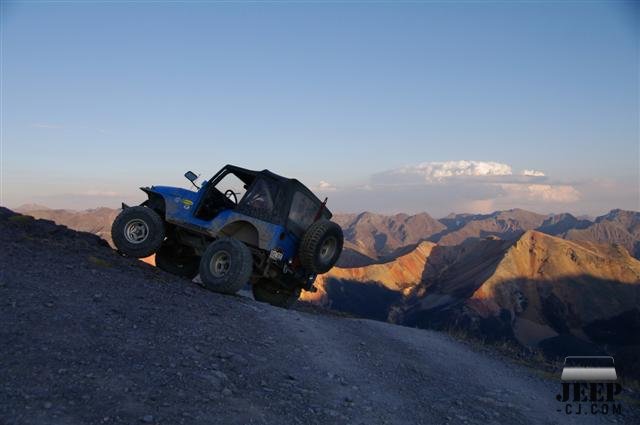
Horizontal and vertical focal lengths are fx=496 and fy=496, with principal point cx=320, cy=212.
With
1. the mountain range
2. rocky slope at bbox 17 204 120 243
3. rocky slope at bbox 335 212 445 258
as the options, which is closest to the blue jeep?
the mountain range

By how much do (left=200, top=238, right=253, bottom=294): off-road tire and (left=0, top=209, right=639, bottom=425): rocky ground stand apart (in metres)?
0.39

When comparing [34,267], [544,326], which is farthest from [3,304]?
[544,326]

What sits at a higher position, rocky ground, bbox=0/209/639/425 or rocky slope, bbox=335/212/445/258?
rocky ground, bbox=0/209/639/425

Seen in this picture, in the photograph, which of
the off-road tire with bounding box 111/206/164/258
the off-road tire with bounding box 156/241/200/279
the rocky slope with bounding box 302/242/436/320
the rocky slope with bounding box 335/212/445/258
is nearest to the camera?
the off-road tire with bounding box 111/206/164/258

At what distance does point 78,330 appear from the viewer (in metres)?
5.62

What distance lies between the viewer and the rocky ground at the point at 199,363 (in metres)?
4.39

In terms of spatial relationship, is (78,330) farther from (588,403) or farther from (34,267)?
(588,403)

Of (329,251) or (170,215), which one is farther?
(170,215)

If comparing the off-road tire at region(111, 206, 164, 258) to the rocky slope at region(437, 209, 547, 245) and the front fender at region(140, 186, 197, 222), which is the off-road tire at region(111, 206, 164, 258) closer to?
the front fender at region(140, 186, 197, 222)

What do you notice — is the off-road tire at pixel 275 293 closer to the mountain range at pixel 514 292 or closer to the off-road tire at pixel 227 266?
the off-road tire at pixel 227 266

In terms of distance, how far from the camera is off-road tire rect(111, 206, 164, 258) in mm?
10672

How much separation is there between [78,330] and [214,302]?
3035 mm

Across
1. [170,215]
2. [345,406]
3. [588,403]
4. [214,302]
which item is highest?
[170,215]

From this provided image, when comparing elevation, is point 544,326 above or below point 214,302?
below
